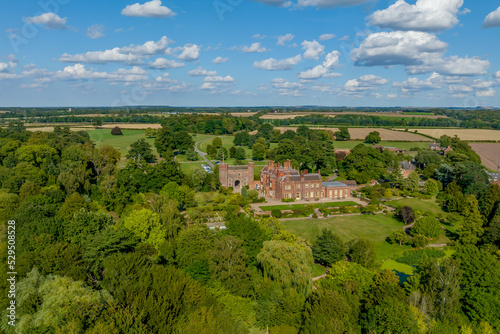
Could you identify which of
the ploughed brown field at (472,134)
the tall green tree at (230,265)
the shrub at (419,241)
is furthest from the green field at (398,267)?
the ploughed brown field at (472,134)

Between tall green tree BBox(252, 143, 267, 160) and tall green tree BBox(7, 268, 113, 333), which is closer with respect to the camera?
tall green tree BBox(7, 268, 113, 333)

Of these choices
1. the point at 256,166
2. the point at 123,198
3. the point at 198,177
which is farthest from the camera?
the point at 256,166

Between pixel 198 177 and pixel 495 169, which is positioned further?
pixel 495 169

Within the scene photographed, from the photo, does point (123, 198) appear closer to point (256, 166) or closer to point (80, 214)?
point (80, 214)

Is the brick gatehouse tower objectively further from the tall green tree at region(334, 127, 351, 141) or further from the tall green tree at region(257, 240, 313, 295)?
the tall green tree at region(334, 127, 351, 141)

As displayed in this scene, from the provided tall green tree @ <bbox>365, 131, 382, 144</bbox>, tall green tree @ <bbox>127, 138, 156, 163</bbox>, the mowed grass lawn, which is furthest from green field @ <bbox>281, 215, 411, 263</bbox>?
tall green tree @ <bbox>365, 131, 382, 144</bbox>

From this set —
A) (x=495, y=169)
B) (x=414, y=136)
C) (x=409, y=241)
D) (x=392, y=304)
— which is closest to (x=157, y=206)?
(x=392, y=304)
